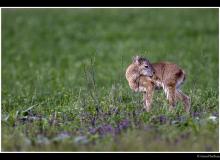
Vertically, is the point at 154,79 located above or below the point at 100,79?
above

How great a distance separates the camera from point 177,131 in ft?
28.5

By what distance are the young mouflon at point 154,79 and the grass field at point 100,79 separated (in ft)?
0.51

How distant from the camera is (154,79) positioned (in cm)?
961

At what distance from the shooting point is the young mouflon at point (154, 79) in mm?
9562

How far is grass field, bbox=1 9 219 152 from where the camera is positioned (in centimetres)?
866

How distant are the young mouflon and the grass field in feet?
0.51

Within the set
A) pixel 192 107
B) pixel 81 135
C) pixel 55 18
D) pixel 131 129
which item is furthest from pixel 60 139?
pixel 55 18

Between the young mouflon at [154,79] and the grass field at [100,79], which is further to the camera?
the young mouflon at [154,79]

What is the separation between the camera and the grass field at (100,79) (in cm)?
866

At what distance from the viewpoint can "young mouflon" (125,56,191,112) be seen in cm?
956

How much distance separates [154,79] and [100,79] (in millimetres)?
7908

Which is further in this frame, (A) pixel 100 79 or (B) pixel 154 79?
(A) pixel 100 79

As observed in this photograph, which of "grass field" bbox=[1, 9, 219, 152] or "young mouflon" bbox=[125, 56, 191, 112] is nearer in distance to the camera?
"grass field" bbox=[1, 9, 219, 152]
